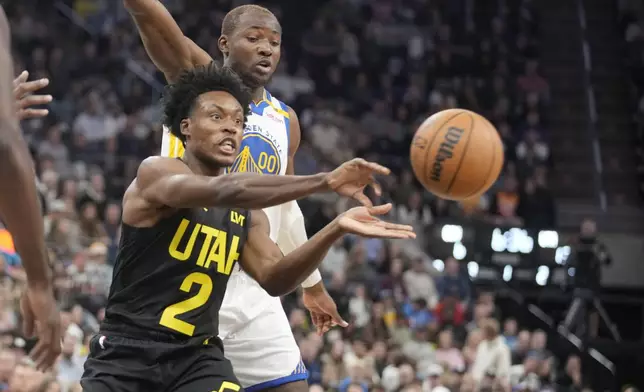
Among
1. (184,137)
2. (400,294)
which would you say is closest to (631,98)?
(400,294)

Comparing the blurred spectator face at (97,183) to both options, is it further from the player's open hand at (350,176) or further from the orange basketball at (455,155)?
the player's open hand at (350,176)

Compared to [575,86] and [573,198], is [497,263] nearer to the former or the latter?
[573,198]

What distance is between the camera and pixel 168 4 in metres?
17.8

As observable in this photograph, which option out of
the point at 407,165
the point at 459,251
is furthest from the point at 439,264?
the point at 407,165

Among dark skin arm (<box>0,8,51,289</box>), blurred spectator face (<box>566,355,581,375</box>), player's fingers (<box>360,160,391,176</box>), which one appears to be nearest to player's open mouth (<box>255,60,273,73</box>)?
player's fingers (<box>360,160,391,176</box>)

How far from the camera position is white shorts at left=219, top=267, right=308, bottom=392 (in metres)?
5.26

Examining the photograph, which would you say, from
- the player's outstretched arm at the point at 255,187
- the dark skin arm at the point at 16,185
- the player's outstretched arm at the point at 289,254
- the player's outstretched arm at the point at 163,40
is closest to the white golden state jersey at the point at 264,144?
the player's outstretched arm at the point at 163,40

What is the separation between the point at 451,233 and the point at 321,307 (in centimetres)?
931

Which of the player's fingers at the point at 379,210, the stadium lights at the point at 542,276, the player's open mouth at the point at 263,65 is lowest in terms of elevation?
the stadium lights at the point at 542,276

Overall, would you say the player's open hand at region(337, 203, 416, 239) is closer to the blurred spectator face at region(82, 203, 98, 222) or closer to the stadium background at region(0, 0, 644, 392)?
the stadium background at region(0, 0, 644, 392)

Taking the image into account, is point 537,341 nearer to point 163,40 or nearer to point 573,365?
point 573,365

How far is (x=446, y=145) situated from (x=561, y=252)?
9177 mm

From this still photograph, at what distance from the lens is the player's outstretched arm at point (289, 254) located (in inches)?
162

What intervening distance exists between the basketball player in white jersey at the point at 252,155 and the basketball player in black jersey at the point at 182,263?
67cm
